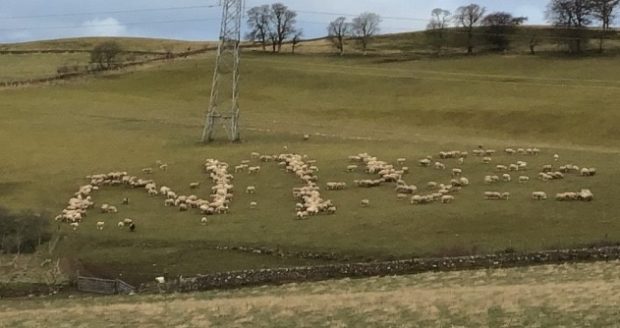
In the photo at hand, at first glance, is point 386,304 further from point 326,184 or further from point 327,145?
point 327,145

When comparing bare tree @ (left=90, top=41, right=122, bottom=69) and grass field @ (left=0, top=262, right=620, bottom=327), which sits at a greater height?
bare tree @ (left=90, top=41, right=122, bottom=69)

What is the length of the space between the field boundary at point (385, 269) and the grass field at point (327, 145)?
2.17 m

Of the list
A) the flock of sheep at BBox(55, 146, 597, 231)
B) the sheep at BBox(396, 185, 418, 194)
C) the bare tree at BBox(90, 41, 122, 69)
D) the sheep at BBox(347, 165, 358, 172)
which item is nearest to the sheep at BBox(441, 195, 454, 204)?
the flock of sheep at BBox(55, 146, 597, 231)

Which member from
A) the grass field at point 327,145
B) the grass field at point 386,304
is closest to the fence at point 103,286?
the grass field at point 386,304

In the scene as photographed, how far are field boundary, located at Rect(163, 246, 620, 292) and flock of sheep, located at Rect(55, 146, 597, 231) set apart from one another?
9.24m

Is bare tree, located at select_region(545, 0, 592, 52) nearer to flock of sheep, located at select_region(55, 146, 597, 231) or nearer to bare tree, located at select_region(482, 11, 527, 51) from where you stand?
bare tree, located at select_region(482, 11, 527, 51)

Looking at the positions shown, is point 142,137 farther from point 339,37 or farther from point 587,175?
point 339,37

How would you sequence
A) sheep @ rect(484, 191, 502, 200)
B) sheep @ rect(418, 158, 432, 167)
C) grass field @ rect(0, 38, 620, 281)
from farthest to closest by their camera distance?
sheep @ rect(418, 158, 432, 167) → sheep @ rect(484, 191, 502, 200) → grass field @ rect(0, 38, 620, 281)

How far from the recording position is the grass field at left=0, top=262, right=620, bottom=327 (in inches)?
832

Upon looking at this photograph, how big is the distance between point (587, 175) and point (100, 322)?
3212 cm

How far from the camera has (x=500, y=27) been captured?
168375 millimetres

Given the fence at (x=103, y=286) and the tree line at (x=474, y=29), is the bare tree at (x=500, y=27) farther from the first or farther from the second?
the fence at (x=103, y=286)

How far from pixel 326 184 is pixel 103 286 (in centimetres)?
1838

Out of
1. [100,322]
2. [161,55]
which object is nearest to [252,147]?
[100,322]
